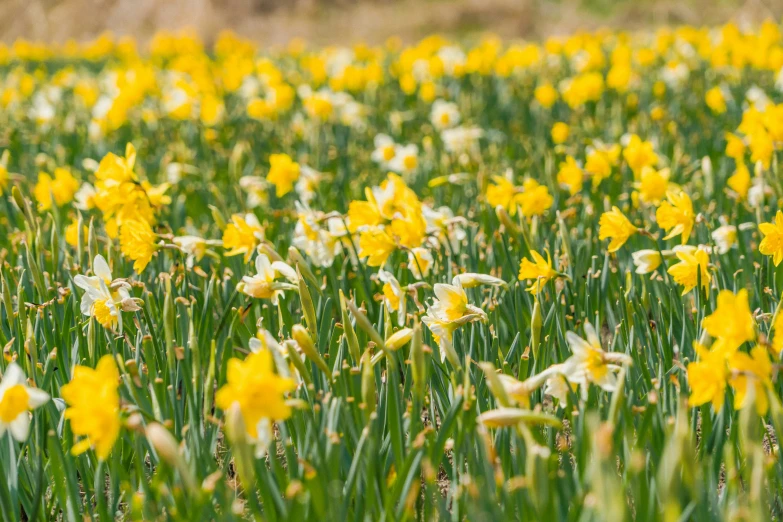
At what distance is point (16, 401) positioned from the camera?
1322 mm

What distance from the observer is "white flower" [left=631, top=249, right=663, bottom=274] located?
217cm

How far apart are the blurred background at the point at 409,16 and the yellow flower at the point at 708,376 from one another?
Answer: 50.7ft

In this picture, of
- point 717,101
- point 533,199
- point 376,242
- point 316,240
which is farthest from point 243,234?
point 717,101

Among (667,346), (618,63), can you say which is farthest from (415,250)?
(618,63)

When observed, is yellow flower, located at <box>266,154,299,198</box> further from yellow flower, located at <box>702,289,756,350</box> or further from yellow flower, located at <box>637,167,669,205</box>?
yellow flower, located at <box>702,289,756,350</box>

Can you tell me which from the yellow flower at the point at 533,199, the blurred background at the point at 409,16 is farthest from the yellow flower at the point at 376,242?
the blurred background at the point at 409,16

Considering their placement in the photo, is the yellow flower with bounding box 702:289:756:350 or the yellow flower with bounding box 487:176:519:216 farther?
the yellow flower with bounding box 487:176:519:216

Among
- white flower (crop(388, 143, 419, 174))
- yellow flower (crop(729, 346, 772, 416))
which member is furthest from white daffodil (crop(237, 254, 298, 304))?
white flower (crop(388, 143, 419, 174))

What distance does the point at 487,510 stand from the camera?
1.28m

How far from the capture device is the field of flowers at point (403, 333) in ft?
4.16

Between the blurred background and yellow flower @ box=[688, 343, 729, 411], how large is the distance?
15.5 m

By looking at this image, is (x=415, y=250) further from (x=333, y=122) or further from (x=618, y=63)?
(x=618, y=63)

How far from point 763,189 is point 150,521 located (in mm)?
2317

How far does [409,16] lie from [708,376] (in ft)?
57.5
